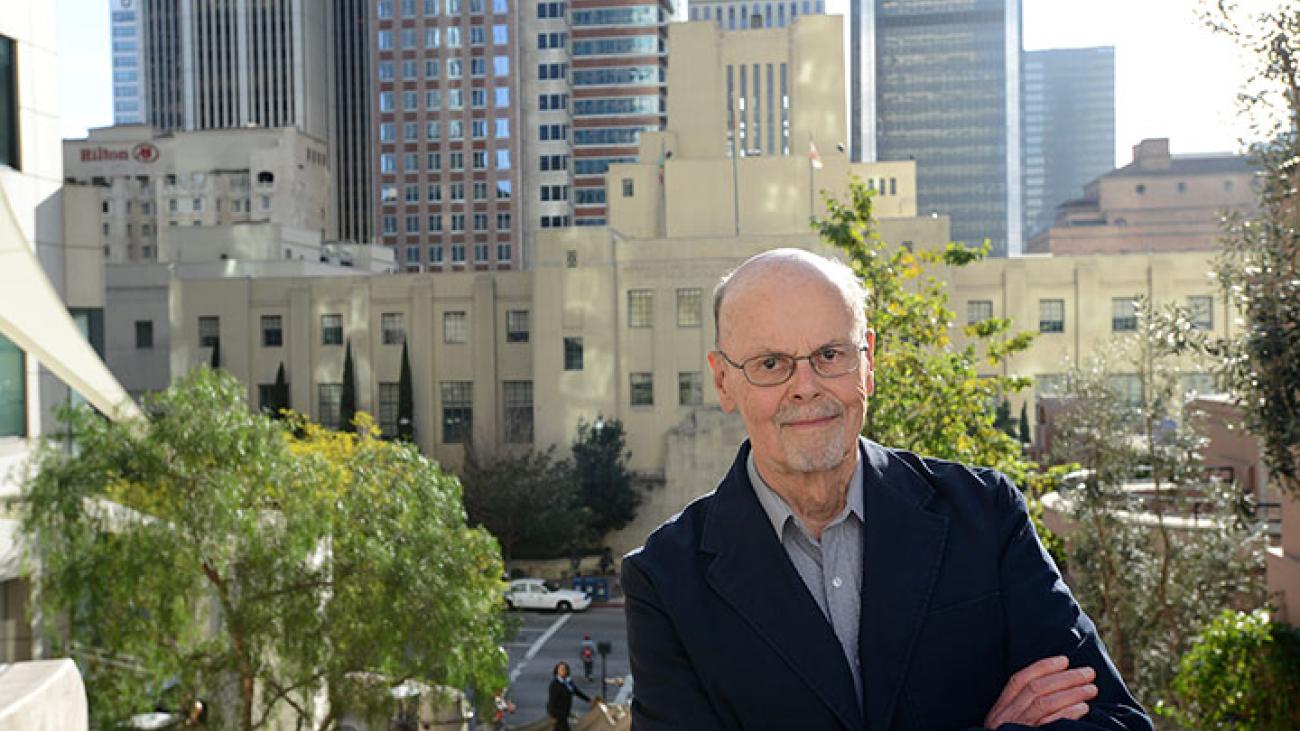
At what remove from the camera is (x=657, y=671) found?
3.02 m

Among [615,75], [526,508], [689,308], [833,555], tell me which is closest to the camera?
[833,555]

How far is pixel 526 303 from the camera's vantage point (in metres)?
61.4

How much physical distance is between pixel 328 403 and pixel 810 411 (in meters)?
61.0

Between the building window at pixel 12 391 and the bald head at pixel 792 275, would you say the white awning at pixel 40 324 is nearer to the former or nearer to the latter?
the building window at pixel 12 391

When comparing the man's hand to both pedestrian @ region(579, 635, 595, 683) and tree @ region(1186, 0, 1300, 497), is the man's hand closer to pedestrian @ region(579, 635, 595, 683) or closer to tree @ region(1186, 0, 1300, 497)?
tree @ region(1186, 0, 1300, 497)

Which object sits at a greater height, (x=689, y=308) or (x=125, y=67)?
(x=125, y=67)

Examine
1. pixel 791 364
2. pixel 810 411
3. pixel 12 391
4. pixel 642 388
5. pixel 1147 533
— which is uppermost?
pixel 791 364

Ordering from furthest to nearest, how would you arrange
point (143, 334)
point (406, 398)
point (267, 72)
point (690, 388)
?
point (267, 72), point (143, 334), point (406, 398), point (690, 388)

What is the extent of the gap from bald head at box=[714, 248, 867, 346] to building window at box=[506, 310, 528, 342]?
193ft

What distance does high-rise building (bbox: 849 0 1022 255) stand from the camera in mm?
179875

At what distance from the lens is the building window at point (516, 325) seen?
202ft

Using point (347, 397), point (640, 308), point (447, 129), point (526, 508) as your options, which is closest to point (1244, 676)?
point (526, 508)

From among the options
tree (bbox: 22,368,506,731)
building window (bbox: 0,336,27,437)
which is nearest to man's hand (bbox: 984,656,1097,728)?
tree (bbox: 22,368,506,731)

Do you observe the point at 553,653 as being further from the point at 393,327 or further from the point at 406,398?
the point at 393,327
